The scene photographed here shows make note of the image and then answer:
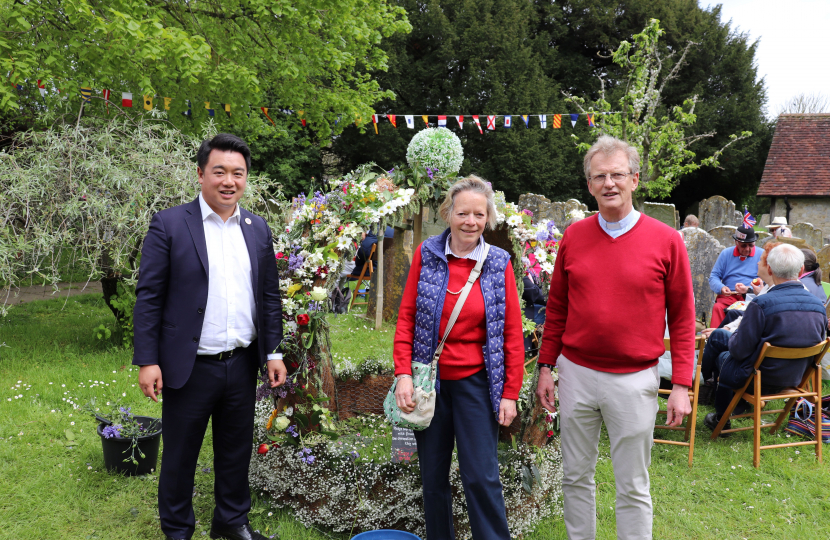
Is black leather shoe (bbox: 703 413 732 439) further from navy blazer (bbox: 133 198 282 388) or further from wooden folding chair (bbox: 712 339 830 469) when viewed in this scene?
navy blazer (bbox: 133 198 282 388)

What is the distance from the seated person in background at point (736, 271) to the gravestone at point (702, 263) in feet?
4.30

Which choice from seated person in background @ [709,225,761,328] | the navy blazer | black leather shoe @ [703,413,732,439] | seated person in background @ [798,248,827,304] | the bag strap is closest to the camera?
the bag strap

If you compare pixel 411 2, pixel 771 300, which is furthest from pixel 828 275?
pixel 411 2

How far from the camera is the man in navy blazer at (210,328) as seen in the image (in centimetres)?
264

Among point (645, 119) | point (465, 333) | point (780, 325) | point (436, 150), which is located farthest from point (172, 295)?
point (645, 119)

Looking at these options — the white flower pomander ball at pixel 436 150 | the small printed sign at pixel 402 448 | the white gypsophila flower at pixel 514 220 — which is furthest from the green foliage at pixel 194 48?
the small printed sign at pixel 402 448

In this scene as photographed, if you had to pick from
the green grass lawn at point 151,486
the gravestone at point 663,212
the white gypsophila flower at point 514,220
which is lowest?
the green grass lawn at point 151,486

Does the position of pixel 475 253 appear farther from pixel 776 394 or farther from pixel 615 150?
pixel 776 394

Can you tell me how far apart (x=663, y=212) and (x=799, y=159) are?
6826mm

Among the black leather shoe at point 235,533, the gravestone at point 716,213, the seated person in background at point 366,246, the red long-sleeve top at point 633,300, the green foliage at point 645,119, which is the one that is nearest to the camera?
the red long-sleeve top at point 633,300

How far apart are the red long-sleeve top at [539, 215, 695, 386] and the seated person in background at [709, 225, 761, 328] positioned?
14.5ft

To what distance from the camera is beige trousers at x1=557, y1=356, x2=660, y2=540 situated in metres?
2.40

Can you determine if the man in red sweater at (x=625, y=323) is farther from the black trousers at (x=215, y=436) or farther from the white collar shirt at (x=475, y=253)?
the black trousers at (x=215, y=436)

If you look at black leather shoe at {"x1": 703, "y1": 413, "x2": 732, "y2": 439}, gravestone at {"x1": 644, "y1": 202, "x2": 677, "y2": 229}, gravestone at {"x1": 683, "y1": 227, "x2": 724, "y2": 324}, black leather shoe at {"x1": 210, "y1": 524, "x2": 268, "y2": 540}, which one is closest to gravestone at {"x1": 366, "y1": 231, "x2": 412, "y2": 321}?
gravestone at {"x1": 683, "y1": 227, "x2": 724, "y2": 324}
